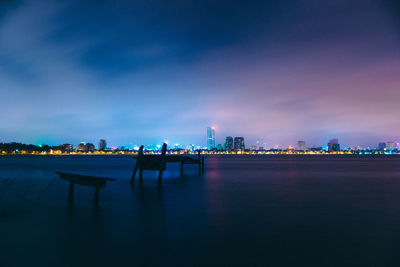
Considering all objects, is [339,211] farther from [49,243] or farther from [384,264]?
[49,243]

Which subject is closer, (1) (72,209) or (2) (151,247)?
(2) (151,247)

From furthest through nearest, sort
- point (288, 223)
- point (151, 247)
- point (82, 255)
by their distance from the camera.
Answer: point (288, 223)
point (151, 247)
point (82, 255)

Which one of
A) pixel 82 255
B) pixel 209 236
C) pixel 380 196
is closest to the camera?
pixel 82 255

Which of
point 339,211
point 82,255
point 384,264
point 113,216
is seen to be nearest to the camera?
point 384,264

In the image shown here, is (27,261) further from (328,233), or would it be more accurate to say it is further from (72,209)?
(328,233)

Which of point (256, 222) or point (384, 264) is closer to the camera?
point (384, 264)

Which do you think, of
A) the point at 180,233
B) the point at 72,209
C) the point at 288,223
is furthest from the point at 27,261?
the point at 288,223

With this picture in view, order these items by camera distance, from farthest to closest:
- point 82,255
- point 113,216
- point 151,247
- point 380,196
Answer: point 380,196
point 113,216
point 151,247
point 82,255

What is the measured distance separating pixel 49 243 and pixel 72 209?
448 cm

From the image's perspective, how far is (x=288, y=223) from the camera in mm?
8859

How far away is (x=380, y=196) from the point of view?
1510cm

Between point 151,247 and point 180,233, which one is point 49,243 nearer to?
point 151,247

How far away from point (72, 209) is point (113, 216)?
7.92 ft

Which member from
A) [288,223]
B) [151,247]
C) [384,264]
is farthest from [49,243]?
[384,264]
